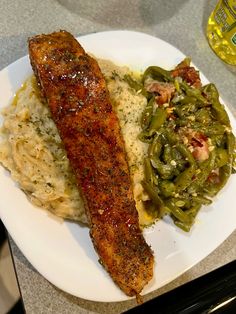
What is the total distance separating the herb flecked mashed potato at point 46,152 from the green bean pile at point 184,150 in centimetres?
5

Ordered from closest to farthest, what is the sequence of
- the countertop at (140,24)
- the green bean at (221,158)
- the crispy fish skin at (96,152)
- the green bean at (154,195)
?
the crispy fish skin at (96,152)
the green bean at (154,195)
the green bean at (221,158)
the countertop at (140,24)

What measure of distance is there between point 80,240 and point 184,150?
59 centimetres

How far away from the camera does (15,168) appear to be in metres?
1.67

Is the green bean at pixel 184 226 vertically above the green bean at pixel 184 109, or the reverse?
the green bean at pixel 184 109

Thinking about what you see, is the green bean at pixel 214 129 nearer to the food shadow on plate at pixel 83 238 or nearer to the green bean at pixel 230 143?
the green bean at pixel 230 143

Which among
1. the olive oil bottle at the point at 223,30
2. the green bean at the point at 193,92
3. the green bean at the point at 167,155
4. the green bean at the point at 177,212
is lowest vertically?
the green bean at the point at 177,212

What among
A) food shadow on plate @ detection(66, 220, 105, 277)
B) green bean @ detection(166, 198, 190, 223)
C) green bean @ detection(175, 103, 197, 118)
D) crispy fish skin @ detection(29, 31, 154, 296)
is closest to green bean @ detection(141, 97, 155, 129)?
green bean @ detection(175, 103, 197, 118)

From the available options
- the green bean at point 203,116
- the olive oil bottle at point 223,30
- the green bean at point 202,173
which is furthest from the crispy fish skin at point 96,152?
the olive oil bottle at point 223,30

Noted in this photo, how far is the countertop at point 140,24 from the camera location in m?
2.12

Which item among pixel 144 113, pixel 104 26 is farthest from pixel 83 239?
pixel 104 26

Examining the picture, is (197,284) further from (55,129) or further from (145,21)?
(145,21)

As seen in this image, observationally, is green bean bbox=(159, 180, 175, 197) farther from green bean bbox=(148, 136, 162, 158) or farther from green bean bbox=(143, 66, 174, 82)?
green bean bbox=(143, 66, 174, 82)

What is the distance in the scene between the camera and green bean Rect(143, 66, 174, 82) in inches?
77.6

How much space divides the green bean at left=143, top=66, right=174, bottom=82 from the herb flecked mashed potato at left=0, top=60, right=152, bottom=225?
0.20m
